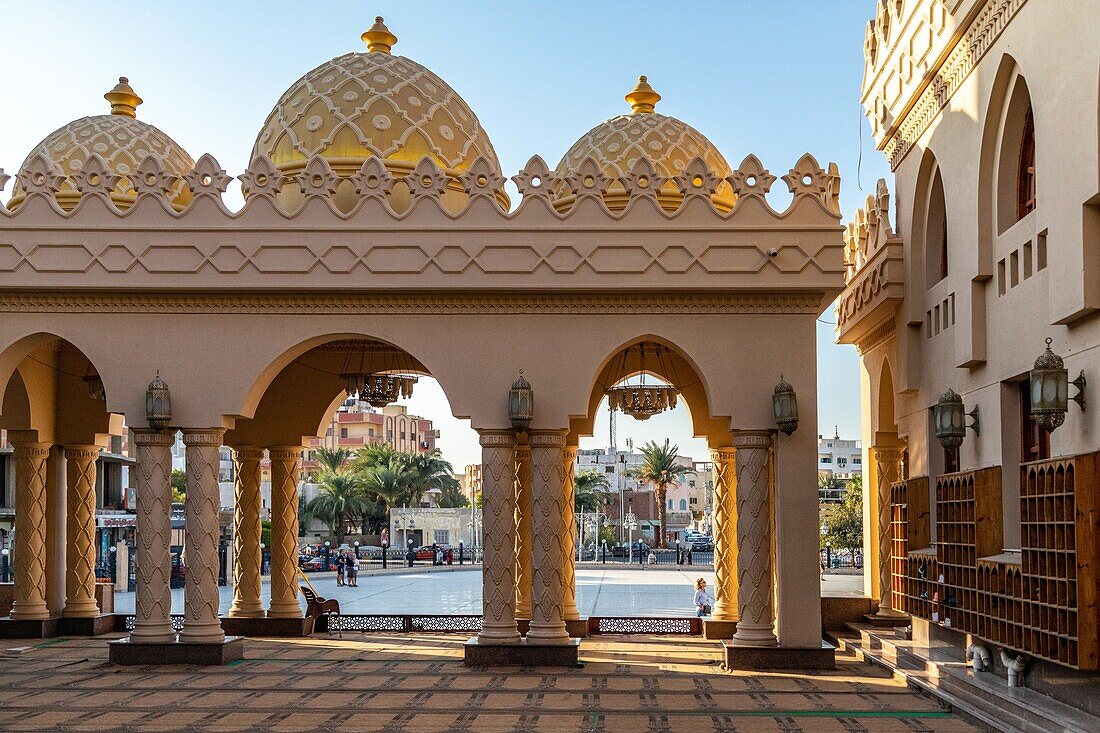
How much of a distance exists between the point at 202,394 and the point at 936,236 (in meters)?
9.05

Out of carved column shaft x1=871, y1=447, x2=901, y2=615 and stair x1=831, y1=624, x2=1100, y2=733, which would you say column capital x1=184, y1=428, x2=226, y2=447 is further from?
carved column shaft x1=871, y1=447, x2=901, y2=615

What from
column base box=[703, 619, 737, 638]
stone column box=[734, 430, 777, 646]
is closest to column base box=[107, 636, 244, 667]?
stone column box=[734, 430, 777, 646]

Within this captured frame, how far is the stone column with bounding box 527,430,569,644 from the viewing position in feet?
50.5

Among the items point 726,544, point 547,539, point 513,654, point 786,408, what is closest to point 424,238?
point 547,539

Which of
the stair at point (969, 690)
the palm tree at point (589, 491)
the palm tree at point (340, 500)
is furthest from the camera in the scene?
the palm tree at point (589, 491)

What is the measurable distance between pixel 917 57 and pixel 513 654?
8.54m

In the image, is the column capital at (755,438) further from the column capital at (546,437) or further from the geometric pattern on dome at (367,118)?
the geometric pattern on dome at (367,118)

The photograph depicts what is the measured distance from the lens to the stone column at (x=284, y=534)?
1958 centimetres

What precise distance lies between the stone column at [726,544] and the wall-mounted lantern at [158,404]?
7955 mm

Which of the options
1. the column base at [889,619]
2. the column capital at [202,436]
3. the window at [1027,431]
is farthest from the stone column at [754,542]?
the column capital at [202,436]

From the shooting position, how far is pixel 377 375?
1869cm

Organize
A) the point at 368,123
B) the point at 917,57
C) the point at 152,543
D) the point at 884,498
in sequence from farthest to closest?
the point at 884,498
the point at 368,123
the point at 917,57
the point at 152,543

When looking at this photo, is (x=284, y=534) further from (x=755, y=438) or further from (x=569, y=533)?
(x=755, y=438)

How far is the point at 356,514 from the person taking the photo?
209 feet
